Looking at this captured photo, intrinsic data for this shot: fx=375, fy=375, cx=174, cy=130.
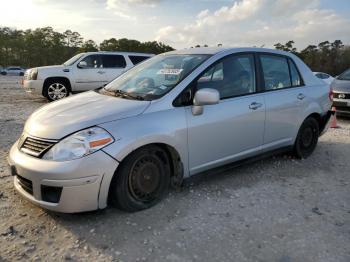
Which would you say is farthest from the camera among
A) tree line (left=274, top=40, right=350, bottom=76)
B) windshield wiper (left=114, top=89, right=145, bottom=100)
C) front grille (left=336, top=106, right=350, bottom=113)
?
tree line (left=274, top=40, right=350, bottom=76)

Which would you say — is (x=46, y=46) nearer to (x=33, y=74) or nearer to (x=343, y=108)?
(x=33, y=74)

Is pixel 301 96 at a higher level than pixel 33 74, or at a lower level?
lower

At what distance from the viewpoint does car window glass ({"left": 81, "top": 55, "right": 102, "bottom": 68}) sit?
12734 mm

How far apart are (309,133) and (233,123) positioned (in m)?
1.96

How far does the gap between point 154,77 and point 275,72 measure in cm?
178

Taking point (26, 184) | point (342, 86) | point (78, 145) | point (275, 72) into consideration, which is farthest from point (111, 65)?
point (78, 145)

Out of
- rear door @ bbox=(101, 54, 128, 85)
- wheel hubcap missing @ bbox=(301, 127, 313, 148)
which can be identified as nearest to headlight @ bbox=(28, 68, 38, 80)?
rear door @ bbox=(101, 54, 128, 85)

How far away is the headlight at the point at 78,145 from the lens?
3291 millimetres

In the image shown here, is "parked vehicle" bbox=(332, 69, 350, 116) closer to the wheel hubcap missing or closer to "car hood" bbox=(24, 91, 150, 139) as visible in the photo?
the wheel hubcap missing

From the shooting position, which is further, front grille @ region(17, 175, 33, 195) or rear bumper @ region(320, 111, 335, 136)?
rear bumper @ region(320, 111, 335, 136)

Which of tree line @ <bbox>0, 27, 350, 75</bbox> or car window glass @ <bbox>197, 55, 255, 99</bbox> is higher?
tree line @ <bbox>0, 27, 350, 75</bbox>

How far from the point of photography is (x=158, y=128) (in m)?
3.68

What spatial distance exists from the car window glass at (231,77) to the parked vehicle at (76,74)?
8.32m

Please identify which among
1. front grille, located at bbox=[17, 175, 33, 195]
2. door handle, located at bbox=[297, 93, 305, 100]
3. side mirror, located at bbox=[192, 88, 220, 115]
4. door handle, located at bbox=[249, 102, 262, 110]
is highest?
side mirror, located at bbox=[192, 88, 220, 115]
